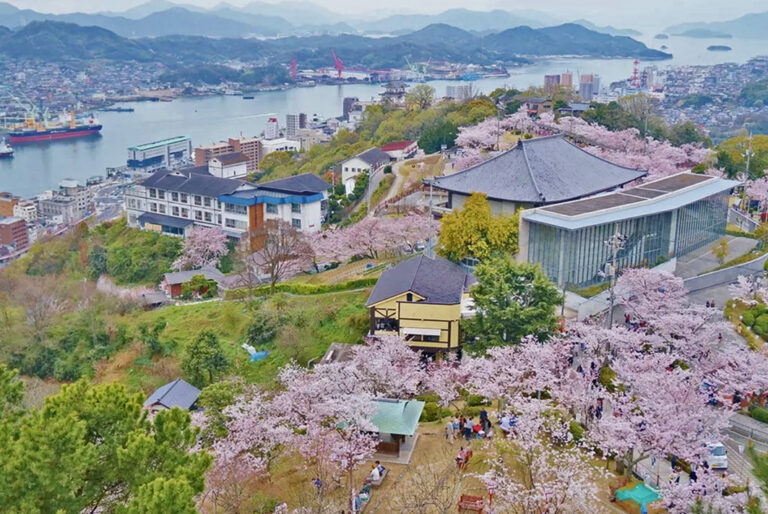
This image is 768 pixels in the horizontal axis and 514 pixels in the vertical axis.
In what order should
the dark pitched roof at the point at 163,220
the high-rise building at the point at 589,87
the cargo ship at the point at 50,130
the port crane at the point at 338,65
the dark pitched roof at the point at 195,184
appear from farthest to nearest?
the port crane at the point at 338,65 → the cargo ship at the point at 50,130 → the high-rise building at the point at 589,87 → the dark pitched roof at the point at 163,220 → the dark pitched roof at the point at 195,184

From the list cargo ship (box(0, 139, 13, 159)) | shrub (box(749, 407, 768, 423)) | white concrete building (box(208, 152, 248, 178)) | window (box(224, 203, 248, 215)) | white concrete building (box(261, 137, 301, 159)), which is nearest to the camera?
shrub (box(749, 407, 768, 423))

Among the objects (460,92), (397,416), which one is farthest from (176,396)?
(460,92)

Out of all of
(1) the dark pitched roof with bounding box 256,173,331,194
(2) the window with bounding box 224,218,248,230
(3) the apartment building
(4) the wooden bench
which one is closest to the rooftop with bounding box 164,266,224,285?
(3) the apartment building

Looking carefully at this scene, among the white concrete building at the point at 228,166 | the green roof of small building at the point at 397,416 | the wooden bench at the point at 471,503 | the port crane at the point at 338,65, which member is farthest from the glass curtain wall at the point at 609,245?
the port crane at the point at 338,65

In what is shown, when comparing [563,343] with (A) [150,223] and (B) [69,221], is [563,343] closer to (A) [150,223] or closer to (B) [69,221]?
(A) [150,223]

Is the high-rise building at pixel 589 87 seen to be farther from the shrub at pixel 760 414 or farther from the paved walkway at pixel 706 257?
the shrub at pixel 760 414

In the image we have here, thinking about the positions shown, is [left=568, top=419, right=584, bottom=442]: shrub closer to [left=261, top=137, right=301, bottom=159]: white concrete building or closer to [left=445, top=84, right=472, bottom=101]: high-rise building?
[left=445, top=84, right=472, bottom=101]: high-rise building

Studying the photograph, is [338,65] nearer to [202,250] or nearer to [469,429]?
[202,250]
